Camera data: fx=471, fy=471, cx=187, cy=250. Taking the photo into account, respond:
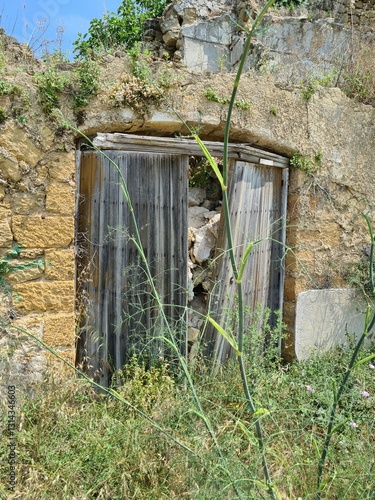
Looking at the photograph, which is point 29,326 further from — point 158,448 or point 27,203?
point 158,448

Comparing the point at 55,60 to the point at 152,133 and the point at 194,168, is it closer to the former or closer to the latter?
the point at 152,133

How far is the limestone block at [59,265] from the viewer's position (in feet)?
11.0

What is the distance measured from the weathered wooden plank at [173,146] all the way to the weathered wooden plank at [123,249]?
6cm

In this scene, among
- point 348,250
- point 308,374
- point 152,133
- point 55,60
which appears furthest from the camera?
point 348,250

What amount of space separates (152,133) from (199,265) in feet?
4.96

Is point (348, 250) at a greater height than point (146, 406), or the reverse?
point (348, 250)

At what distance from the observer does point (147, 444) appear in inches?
110

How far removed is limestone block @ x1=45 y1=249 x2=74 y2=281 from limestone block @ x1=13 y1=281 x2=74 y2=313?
0.04 meters

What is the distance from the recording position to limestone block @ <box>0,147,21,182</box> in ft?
10.4

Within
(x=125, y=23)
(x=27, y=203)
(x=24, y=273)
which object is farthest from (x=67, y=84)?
(x=125, y=23)

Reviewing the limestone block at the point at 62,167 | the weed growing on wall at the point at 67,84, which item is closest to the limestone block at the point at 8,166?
the limestone block at the point at 62,167

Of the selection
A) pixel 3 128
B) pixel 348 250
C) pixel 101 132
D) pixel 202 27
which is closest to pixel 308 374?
pixel 348 250

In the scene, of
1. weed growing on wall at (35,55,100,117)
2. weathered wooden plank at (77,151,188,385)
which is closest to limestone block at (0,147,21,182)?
weed growing on wall at (35,55,100,117)

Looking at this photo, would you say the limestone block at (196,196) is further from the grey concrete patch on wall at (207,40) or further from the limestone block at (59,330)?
the grey concrete patch on wall at (207,40)
